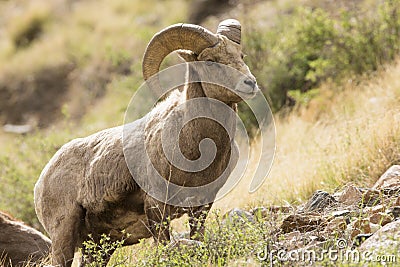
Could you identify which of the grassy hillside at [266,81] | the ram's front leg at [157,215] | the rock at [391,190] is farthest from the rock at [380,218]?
the ram's front leg at [157,215]

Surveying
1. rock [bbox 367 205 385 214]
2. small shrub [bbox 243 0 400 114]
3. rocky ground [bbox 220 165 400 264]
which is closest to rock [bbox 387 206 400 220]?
rocky ground [bbox 220 165 400 264]

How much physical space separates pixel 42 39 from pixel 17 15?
3.01 metres

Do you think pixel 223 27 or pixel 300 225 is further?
pixel 223 27

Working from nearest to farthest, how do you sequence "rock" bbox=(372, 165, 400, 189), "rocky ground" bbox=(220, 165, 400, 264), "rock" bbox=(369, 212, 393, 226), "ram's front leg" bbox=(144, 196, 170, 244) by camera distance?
"rocky ground" bbox=(220, 165, 400, 264), "rock" bbox=(369, 212, 393, 226), "ram's front leg" bbox=(144, 196, 170, 244), "rock" bbox=(372, 165, 400, 189)

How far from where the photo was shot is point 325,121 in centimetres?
1166

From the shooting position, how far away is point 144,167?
20.6 ft

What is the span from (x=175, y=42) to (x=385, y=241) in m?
2.76

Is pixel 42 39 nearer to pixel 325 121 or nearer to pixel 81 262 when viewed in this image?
pixel 325 121

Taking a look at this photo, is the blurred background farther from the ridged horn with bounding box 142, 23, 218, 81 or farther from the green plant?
the ridged horn with bounding box 142, 23, 218, 81

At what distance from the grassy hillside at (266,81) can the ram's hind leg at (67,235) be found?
0.58 metres

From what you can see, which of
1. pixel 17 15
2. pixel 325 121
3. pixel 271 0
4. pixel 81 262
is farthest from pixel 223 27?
pixel 17 15

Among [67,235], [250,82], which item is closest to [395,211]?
[250,82]

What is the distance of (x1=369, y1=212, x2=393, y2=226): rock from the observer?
5.38 meters

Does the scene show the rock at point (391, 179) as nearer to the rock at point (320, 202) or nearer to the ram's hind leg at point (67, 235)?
the rock at point (320, 202)
